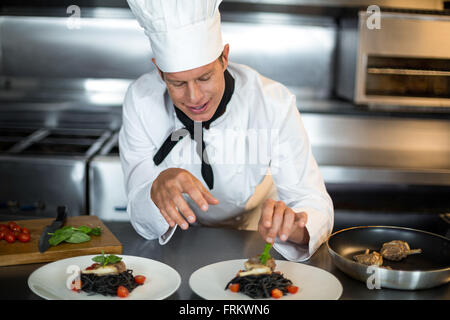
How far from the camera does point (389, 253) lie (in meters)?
1.46

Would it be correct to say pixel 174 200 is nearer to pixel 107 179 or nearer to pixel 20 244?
pixel 20 244

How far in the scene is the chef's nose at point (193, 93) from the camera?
1638 millimetres

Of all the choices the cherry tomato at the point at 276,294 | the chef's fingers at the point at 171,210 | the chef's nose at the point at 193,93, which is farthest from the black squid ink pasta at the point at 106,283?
the chef's nose at the point at 193,93

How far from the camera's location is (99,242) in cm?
159

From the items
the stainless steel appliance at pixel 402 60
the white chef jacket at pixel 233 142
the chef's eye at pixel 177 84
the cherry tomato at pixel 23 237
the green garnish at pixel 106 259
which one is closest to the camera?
the green garnish at pixel 106 259

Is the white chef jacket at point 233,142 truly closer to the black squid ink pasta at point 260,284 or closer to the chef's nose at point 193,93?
the chef's nose at point 193,93

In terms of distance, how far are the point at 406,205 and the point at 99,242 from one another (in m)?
1.95

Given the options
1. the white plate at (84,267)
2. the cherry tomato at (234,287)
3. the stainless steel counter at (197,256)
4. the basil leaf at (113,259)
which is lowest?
the stainless steel counter at (197,256)

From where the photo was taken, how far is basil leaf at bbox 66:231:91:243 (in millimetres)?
1568

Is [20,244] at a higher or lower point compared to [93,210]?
higher

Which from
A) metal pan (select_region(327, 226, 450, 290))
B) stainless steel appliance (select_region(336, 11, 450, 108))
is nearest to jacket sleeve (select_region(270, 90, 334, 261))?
metal pan (select_region(327, 226, 450, 290))

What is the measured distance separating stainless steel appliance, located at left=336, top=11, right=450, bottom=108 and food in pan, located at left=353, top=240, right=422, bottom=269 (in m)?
1.80
